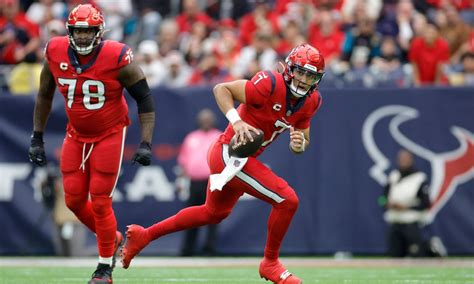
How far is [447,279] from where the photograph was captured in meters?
8.71

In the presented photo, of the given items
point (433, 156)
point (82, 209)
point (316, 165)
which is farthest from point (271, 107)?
point (433, 156)

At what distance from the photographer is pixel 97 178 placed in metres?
7.54

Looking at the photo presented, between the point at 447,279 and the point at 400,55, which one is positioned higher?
the point at 447,279

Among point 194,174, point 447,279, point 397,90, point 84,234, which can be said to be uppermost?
point 447,279

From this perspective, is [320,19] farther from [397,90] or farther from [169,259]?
[169,259]

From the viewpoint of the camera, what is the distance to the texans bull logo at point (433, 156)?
12.5 metres

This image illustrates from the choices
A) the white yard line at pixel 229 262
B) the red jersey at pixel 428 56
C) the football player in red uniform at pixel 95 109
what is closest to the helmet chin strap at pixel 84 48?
the football player in red uniform at pixel 95 109

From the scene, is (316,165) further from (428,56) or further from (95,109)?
(95,109)

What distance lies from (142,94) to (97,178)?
0.72 metres

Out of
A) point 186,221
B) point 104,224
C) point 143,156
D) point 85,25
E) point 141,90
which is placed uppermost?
point 85,25

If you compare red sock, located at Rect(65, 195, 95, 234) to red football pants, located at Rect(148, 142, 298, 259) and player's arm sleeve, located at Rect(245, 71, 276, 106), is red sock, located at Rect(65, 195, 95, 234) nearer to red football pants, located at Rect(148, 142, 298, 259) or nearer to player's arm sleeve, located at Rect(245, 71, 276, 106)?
red football pants, located at Rect(148, 142, 298, 259)

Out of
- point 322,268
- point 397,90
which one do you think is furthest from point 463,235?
point 322,268

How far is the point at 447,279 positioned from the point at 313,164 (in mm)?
4145

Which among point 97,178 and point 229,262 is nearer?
point 97,178
